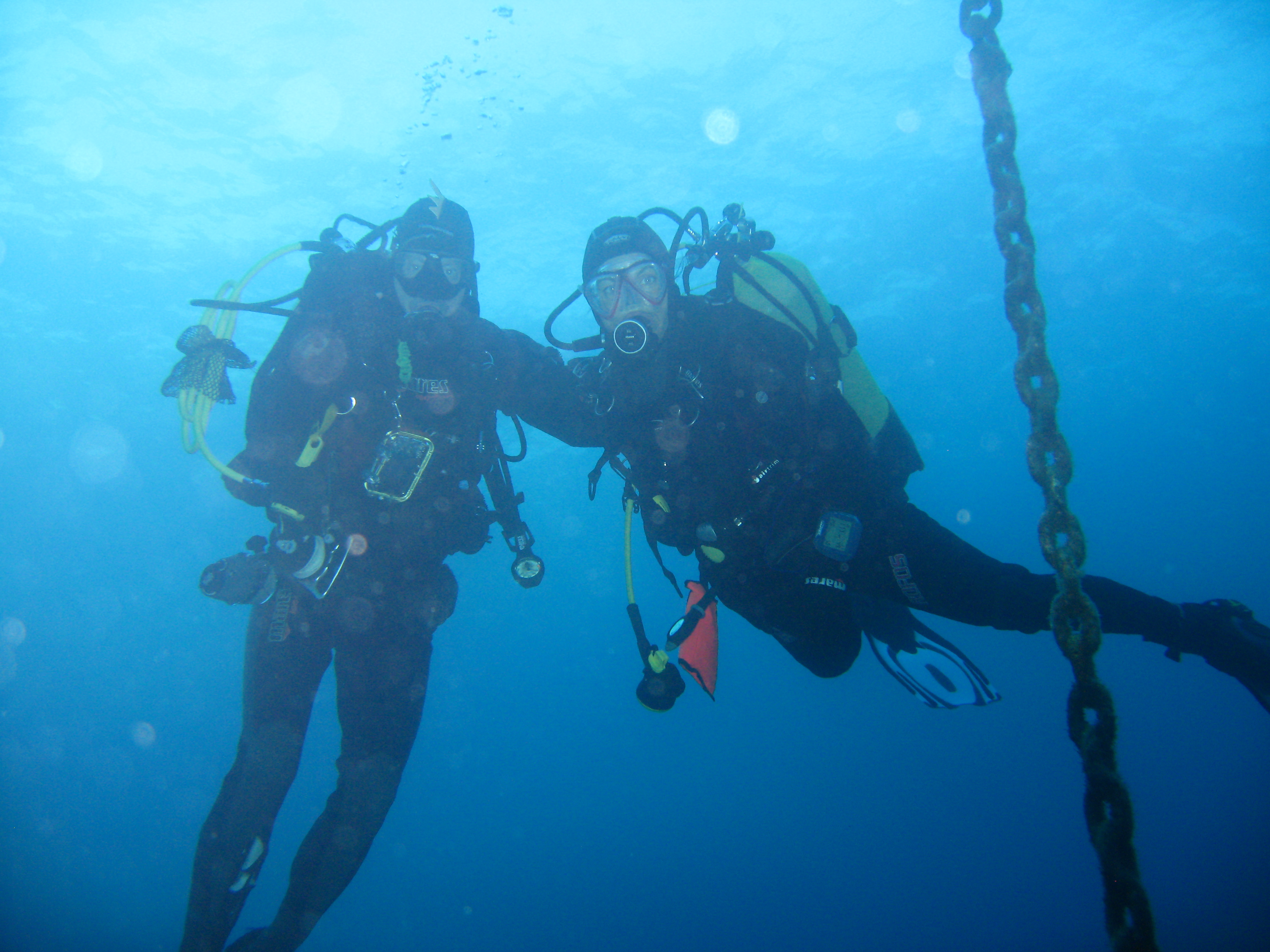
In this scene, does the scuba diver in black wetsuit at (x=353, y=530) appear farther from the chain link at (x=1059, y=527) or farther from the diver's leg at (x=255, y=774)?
the chain link at (x=1059, y=527)

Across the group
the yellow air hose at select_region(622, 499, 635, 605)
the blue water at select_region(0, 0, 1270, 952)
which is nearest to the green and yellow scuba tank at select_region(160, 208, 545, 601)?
the yellow air hose at select_region(622, 499, 635, 605)

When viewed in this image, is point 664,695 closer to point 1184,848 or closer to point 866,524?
point 866,524

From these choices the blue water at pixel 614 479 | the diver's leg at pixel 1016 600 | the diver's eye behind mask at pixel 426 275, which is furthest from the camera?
the blue water at pixel 614 479

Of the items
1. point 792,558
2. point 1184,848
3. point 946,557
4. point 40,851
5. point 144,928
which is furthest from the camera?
point 40,851

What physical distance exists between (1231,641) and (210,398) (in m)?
5.96

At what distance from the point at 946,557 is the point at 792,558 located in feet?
2.99

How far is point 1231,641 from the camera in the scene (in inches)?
113

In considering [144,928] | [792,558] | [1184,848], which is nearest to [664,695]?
[792,558]

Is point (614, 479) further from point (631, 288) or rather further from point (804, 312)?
point (804, 312)

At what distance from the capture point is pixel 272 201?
1249cm

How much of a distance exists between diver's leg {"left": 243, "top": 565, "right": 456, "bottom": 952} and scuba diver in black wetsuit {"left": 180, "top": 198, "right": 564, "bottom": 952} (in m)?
0.01

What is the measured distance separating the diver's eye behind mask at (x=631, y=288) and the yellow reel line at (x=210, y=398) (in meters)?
2.03

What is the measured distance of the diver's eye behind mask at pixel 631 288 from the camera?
160 inches

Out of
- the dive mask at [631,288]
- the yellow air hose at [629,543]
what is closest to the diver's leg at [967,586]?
the yellow air hose at [629,543]
